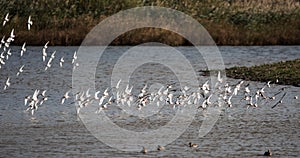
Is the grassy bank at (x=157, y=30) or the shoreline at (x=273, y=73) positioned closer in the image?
the shoreline at (x=273, y=73)

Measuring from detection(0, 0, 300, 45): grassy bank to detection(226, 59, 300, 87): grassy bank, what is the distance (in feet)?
28.4

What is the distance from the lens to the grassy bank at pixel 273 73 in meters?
21.7

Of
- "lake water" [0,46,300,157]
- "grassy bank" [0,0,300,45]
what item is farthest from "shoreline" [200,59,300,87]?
"grassy bank" [0,0,300,45]

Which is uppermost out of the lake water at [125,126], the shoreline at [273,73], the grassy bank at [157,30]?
the grassy bank at [157,30]

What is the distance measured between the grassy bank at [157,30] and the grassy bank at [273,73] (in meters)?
8.65

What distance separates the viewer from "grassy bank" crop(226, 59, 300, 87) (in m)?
21.7

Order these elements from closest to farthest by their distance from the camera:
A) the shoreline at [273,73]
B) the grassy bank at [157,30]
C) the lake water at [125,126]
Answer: the lake water at [125,126]
the shoreline at [273,73]
the grassy bank at [157,30]

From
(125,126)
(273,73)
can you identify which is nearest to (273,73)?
(273,73)

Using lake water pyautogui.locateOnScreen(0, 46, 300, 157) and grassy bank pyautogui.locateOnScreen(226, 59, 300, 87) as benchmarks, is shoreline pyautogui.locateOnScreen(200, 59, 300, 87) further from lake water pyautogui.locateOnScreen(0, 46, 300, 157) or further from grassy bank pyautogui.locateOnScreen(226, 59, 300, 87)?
lake water pyautogui.locateOnScreen(0, 46, 300, 157)

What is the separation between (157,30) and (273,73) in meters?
10.7

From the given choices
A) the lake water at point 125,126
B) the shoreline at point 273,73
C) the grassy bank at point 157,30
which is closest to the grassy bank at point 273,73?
the shoreline at point 273,73

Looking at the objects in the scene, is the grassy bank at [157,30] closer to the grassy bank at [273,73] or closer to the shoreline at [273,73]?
the shoreline at [273,73]

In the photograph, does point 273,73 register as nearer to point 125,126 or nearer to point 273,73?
point 273,73

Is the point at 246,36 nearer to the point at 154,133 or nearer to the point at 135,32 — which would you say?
the point at 135,32
